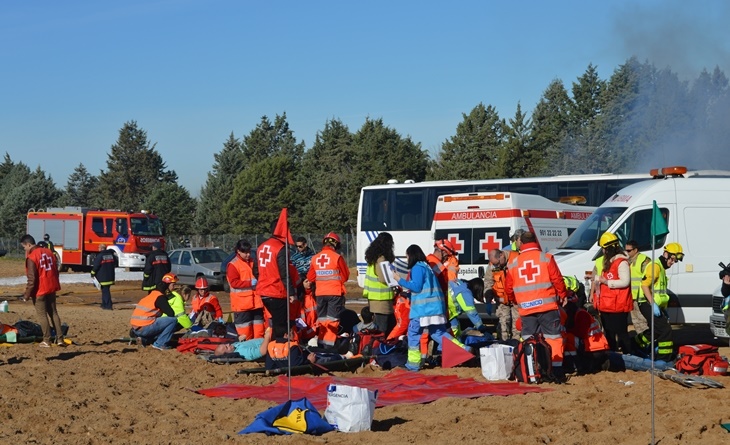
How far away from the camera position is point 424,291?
12.9 m

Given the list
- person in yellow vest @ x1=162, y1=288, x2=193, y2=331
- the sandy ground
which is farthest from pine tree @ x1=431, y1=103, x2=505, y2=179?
the sandy ground

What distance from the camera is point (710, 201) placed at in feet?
54.4

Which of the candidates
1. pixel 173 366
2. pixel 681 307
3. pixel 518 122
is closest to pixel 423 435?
pixel 173 366

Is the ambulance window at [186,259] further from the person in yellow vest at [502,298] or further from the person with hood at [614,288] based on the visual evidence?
the person with hood at [614,288]

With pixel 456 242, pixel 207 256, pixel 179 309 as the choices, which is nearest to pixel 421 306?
pixel 179 309

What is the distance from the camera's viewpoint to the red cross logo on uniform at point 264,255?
13.6 meters

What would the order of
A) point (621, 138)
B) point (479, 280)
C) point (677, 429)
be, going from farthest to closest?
point (621, 138)
point (479, 280)
point (677, 429)

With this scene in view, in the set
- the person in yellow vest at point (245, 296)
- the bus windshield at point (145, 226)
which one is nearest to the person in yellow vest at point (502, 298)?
the person in yellow vest at point (245, 296)

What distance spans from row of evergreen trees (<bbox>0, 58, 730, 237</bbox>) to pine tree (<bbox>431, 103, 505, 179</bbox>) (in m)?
0.06

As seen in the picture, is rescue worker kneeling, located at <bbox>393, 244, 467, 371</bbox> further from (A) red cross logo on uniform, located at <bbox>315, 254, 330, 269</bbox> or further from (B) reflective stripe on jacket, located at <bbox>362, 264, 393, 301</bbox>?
(A) red cross logo on uniform, located at <bbox>315, 254, 330, 269</bbox>

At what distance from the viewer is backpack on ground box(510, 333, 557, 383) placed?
11.5m

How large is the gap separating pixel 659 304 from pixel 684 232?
9.90ft

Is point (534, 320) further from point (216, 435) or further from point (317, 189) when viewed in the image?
point (317, 189)

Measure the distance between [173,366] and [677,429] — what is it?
7505 mm
